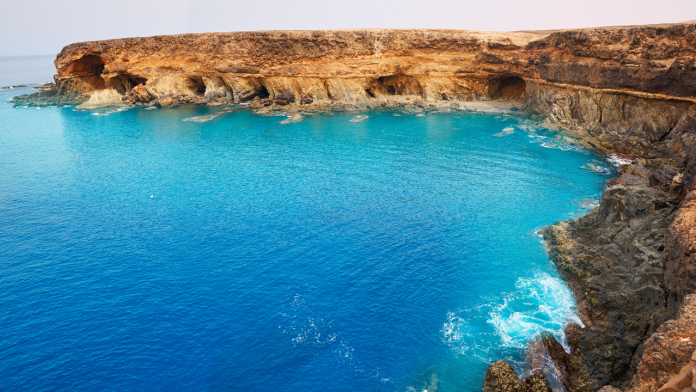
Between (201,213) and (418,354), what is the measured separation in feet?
79.8

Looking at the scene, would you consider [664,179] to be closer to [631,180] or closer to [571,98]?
[631,180]

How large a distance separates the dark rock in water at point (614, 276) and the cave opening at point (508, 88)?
2024 inches

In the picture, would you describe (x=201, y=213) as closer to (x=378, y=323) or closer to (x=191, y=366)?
(x=191, y=366)

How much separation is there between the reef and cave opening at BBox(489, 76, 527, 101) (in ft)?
0.91

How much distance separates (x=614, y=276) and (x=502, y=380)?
11.5 meters

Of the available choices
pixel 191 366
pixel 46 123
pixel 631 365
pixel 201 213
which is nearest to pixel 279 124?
pixel 201 213

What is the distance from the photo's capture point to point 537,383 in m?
19.3

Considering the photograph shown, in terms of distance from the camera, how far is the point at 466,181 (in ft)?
143

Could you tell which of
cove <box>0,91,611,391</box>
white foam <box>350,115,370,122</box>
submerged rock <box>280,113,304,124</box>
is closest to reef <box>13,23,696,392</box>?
submerged rock <box>280,113,304,124</box>

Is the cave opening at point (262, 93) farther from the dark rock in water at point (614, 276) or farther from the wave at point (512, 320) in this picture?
the wave at point (512, 320)

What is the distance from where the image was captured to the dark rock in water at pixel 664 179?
2865 centimetres

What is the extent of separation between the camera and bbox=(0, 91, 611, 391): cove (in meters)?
21.6

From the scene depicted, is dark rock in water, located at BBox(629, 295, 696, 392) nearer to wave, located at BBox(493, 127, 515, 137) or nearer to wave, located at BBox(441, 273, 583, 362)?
wave, located at BBox(441, 273, 583, 362)

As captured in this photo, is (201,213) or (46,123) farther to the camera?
(46,123)
